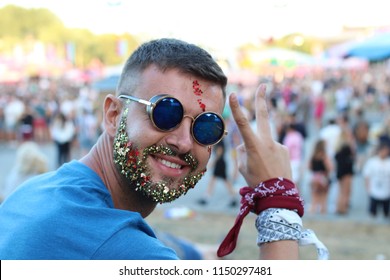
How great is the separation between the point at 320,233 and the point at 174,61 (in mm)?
6655

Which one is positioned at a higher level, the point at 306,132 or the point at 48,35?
Result: the point at 48,35

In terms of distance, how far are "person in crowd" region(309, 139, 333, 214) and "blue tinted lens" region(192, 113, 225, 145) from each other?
7398 millimetres

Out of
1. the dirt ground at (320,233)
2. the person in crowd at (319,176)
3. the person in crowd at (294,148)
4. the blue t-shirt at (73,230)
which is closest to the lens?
the blue t-shirt at (73,230)

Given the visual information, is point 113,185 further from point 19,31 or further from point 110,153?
point 19,31

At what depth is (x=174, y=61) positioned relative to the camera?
1691mm

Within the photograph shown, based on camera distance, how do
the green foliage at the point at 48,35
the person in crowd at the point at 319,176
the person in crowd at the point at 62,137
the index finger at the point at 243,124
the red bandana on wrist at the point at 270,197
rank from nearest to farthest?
1. the red bandana on wrist at the point at 270,197
2. the index finger at the point at 243,124
3. the person in crowd at the point at 319,176
4. the person in crowd at the point at 62,137
5. the green foliage at the point at 48,35

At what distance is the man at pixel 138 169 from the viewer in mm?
1369

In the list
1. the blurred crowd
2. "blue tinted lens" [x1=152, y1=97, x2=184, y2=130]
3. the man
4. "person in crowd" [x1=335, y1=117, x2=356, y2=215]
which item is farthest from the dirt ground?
"blue tinted lens" [x1=152, y1=97, x2=184, y2=130]

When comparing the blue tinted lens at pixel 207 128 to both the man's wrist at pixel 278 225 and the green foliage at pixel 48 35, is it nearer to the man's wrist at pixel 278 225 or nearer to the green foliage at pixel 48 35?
the man's wrist at pixel 278 225

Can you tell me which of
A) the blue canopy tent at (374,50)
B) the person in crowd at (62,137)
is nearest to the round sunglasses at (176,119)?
the blue canopy tent at (374,50)

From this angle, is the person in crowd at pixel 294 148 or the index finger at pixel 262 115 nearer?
the index finger at pixel 262 115

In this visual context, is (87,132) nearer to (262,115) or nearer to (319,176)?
Answer: (319,176)

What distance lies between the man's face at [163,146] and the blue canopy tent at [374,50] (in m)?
7.94

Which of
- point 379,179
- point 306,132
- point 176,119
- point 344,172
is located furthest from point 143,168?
point 306,132
